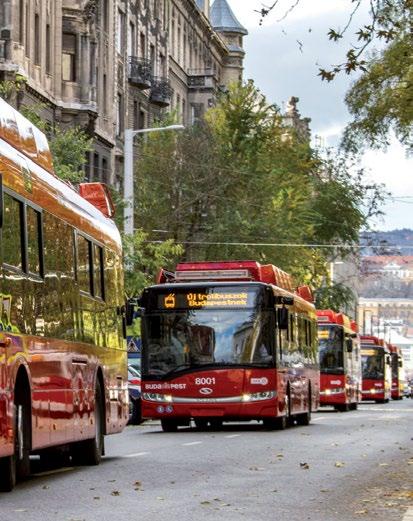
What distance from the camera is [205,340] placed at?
32625mm

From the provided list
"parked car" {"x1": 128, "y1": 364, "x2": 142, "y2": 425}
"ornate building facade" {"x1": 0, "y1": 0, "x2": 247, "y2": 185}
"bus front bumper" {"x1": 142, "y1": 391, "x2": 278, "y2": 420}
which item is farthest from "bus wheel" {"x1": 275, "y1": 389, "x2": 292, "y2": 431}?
"ornate building facade" {"x1": 0, "y1": 0, "x2": 247, "y2": 185}

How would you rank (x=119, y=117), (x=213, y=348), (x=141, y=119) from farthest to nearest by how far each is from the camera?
(x=141, y=119) → (x=119, y=117) → (x=213, y=348)

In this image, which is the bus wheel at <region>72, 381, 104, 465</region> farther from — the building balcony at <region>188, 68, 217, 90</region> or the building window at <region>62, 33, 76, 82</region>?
the building balcony at <region>188, 68, 217, 90</region>

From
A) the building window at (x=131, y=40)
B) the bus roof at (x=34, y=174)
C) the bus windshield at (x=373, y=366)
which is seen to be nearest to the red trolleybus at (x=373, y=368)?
the bus windshield at (x=373, y=366)

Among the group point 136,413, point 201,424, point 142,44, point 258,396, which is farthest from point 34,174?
point 142,44

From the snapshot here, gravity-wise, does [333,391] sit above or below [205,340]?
below

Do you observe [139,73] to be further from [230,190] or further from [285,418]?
[285,418]

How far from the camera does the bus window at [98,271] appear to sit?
70.0 ft

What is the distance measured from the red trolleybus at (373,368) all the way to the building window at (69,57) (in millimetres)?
25527

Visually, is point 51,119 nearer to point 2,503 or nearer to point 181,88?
point 181,88

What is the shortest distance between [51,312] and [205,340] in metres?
14.9

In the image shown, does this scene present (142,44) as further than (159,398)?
Yes

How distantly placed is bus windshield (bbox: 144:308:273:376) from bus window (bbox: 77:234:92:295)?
11.8 meters

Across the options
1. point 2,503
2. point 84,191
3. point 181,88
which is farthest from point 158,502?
point 181,88
